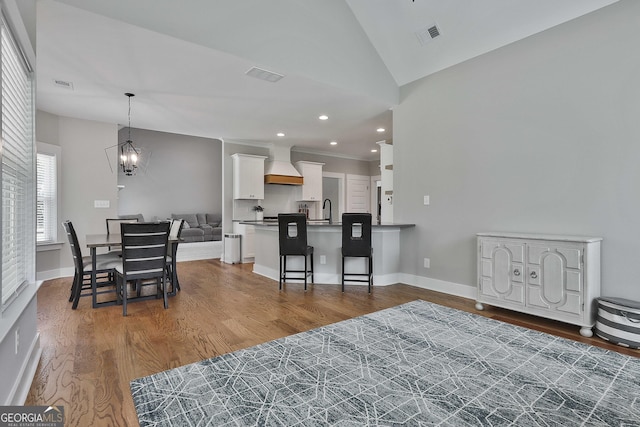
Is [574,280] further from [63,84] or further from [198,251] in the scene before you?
[198,251]

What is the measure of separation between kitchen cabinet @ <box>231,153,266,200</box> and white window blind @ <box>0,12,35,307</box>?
4567 millimetres

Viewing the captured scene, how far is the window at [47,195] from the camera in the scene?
15.9 feet

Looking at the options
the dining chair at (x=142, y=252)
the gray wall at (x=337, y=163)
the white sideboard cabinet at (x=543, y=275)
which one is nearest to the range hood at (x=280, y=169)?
the gray wall at (x=337, y=163)

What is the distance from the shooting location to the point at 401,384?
6.29 feet

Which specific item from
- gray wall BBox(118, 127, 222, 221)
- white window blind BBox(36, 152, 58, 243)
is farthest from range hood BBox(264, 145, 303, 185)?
white window blind BBox(36, 152, 58, 243)

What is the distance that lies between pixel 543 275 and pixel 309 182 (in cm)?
563

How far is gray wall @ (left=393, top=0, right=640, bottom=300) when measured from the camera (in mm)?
2779

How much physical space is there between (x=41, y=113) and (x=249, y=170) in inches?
137

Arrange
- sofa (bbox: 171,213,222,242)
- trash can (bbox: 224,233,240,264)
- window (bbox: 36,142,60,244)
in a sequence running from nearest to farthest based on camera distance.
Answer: window (bbox: 36,142,60,244) < trash can (bbox: 224,233,240,264) < sofa (bbox: 171,213,222,242)

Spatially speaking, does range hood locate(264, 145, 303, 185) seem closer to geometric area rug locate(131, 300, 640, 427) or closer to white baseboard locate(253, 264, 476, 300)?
white baseboard locate(253, 264, 476, 300)

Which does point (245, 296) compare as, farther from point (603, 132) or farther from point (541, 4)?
point (541, 4)

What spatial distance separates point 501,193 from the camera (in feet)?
11.7

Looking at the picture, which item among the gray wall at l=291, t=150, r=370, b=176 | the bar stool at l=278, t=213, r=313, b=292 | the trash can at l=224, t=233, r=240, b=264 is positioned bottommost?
the trash can at l=224, t=233, r=240, b=264

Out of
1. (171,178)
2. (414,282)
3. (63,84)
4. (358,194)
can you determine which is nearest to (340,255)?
(414,282)
